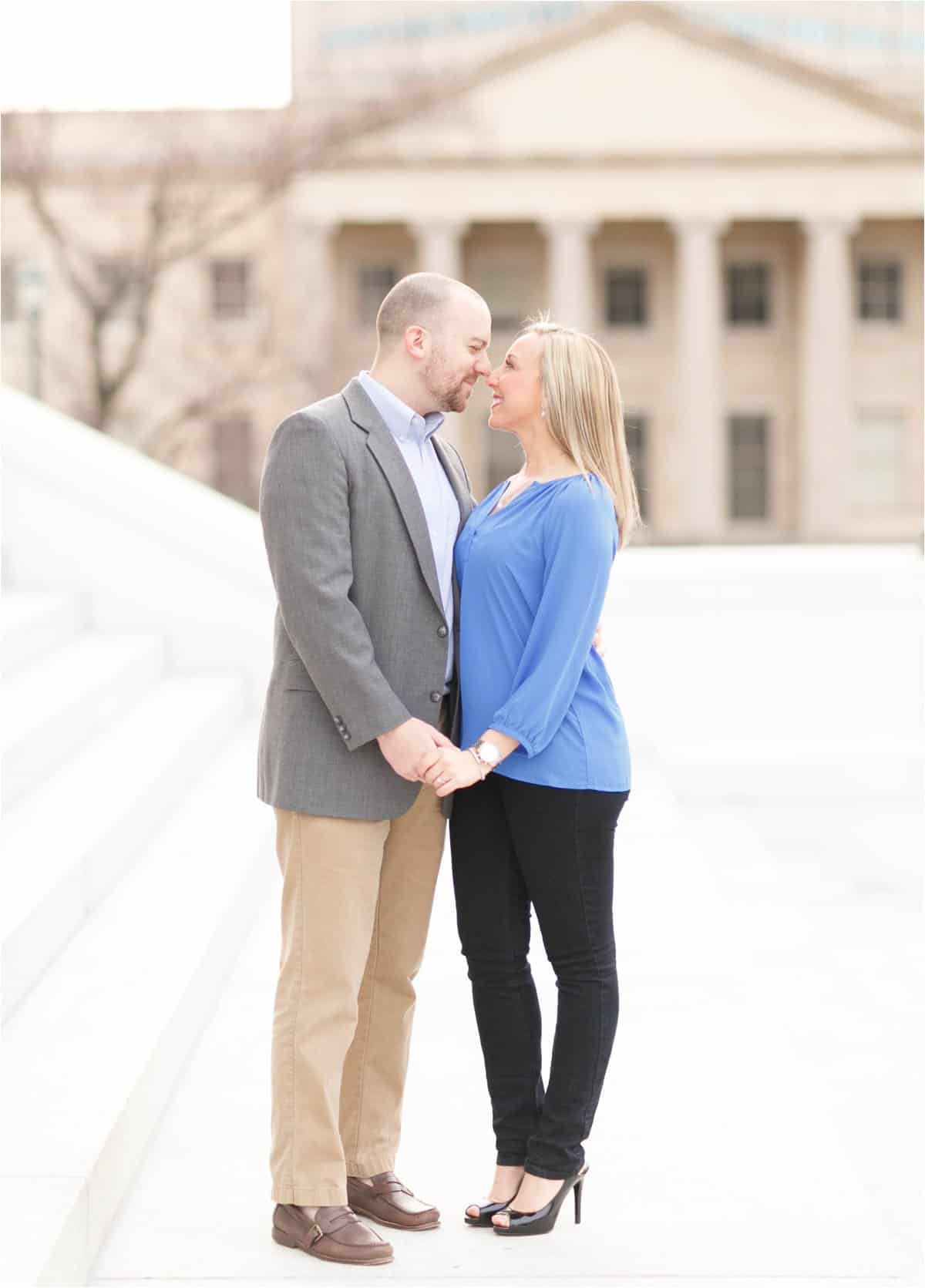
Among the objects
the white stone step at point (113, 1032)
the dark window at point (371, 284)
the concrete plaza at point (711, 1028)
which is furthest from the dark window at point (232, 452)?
the white stone step at point (113, 1032)

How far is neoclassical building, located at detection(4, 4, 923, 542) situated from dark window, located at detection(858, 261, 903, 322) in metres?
0.06

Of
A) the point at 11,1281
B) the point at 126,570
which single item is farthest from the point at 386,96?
the point at 11,1281

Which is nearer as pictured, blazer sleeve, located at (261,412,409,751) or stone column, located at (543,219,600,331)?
blazer sleeve, located at (261,412,409,751)

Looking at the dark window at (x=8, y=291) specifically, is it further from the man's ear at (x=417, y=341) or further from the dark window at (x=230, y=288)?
the man's ear at (x=417, y=341)

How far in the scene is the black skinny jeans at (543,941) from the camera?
3.18 meters

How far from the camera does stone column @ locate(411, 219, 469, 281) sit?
36.9 m

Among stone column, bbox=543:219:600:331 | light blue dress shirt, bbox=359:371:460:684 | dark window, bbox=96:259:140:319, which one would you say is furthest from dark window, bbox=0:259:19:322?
light blue dress shirt, bbox=359:371:460:684

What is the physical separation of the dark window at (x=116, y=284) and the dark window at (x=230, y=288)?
3463 mm

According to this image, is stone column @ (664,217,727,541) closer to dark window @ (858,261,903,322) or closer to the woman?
dark window @ (858,261,903,322)

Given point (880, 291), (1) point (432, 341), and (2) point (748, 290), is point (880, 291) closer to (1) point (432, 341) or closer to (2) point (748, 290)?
(2) point (748, 290)

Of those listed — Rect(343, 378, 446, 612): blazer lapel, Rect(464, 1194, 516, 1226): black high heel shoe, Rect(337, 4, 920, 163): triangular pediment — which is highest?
Rect(337, 4, 920, 163): triangular pediment

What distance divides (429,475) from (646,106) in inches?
1424

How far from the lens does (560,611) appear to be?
3.08 m

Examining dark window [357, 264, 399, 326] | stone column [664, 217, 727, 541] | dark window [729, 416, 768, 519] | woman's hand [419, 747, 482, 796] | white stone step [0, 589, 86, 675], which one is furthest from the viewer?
dark window [357, 264, 399, 326]
